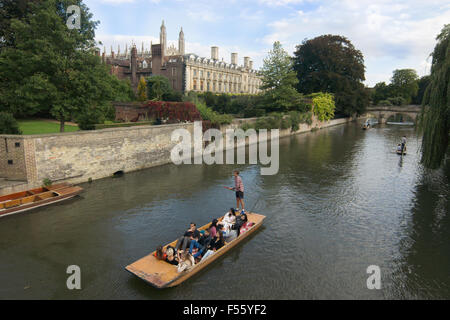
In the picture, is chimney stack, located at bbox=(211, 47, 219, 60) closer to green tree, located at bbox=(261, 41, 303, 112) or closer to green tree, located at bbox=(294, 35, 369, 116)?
green tree, located at bbox=(294, 35, 369, 116)

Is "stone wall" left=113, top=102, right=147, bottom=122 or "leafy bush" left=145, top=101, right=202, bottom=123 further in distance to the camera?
"stone wall" left=113, top=102, right=147, bottom=122

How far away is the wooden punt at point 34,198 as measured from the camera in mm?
11467

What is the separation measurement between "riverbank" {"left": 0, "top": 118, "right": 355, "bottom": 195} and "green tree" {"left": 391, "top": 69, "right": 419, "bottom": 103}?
8226cm

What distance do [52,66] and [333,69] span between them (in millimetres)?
47684

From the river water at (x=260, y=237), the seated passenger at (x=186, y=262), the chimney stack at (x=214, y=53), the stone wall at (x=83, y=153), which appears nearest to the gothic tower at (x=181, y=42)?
the chimney stack at (x=214, y=53)

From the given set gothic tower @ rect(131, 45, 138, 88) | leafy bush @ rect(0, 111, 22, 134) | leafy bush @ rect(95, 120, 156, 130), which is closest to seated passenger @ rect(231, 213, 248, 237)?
leafy bush @ rect(0, 111, 22, 134)

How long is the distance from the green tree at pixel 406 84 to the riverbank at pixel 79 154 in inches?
3238

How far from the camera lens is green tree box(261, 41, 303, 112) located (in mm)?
39906

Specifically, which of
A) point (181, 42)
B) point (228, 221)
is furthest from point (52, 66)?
point (181, 42)

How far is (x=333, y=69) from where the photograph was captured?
52.1m

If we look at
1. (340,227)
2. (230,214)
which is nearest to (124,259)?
(230,214)

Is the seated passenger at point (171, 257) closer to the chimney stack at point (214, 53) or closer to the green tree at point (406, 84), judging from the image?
the chimney stack at point (214, 53)

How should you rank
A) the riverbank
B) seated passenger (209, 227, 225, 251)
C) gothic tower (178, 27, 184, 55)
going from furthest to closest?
gothic tower (178, 27, 184, 55) → the riverbank → seated passenger (209, 227, 225, 251)

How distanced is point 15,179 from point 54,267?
314 inches
